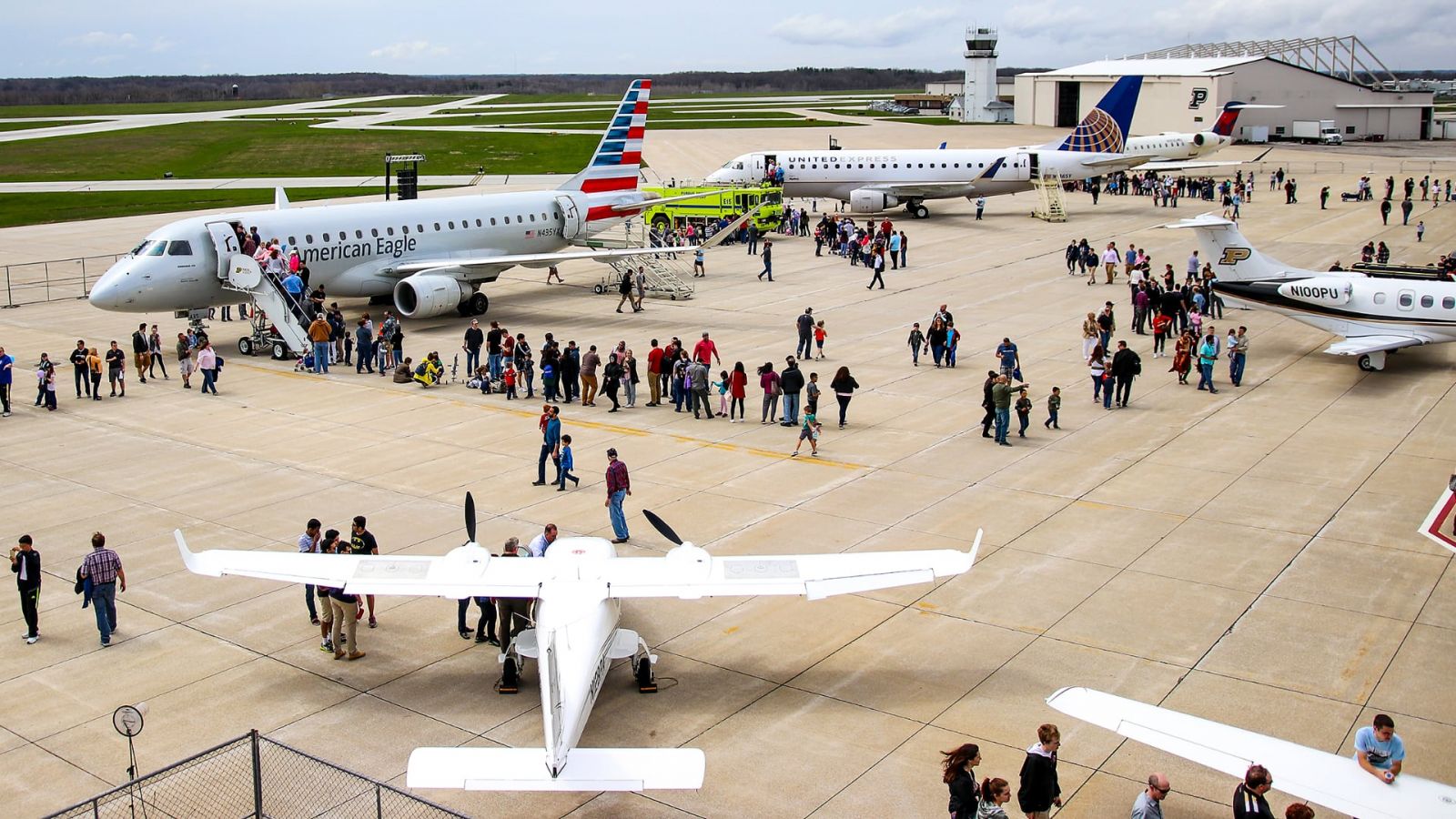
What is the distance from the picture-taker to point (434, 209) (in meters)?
37.0

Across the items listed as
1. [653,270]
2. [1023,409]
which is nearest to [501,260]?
[653,270]

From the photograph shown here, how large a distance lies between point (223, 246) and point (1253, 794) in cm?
2862

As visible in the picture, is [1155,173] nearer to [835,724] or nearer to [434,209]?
[434,209]

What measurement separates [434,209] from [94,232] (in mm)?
28183

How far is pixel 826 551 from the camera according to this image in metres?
17.1

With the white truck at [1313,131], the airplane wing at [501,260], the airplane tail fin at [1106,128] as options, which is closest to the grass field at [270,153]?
the airplane tail fin at [1106,128]

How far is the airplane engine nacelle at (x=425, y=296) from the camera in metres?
34.2

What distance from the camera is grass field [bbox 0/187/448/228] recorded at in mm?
63219

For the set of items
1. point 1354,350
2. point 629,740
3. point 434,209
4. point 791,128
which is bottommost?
point 629,740

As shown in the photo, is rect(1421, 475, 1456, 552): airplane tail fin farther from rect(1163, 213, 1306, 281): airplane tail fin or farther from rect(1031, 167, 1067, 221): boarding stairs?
rect(1031, 167, 1067, 221): boarding stairs

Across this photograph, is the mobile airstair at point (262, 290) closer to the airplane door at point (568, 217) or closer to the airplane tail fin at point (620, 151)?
the airplane door at point (568, 217)

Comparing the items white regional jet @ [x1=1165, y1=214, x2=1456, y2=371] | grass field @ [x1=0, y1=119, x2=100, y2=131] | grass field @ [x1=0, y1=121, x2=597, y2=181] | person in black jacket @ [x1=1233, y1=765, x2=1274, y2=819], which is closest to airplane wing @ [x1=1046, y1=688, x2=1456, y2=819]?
person in black jacket @ [x1=1233, y1=765, x2=1274, y2=819]

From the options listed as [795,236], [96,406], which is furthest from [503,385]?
[795,236]

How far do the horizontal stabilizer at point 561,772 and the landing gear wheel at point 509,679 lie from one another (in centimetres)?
310
